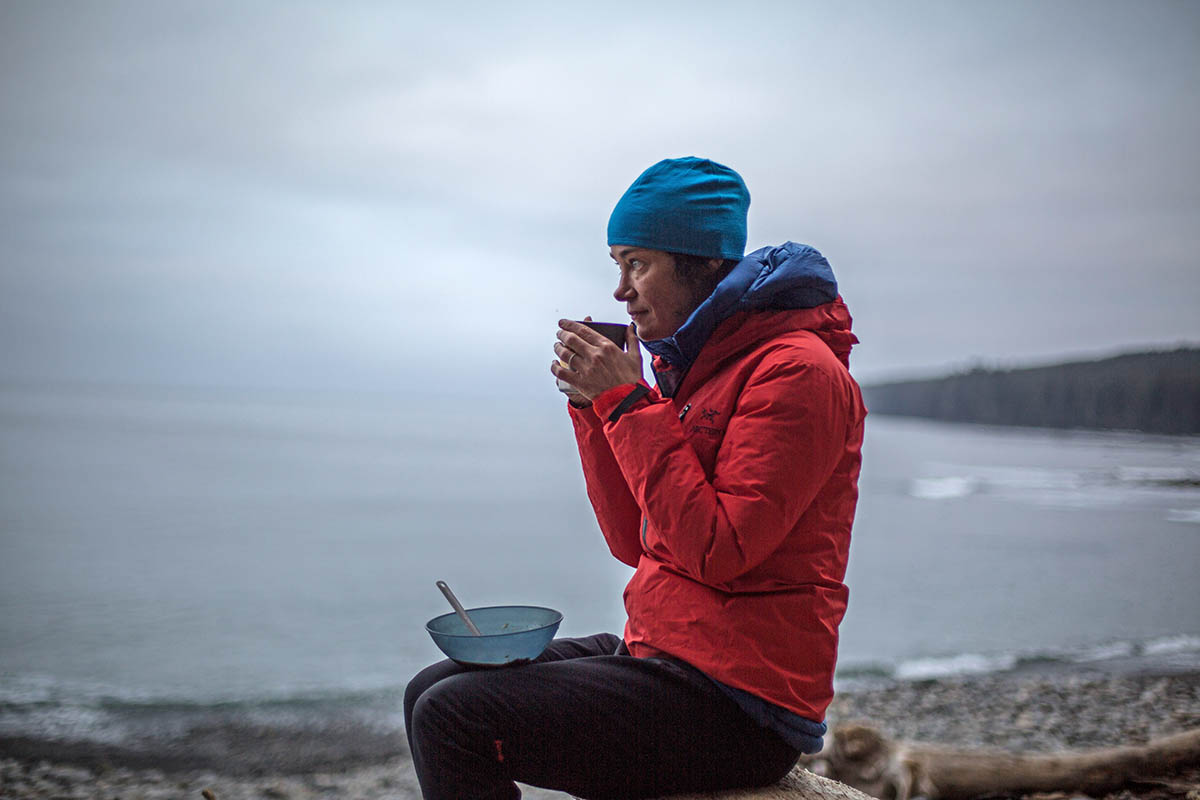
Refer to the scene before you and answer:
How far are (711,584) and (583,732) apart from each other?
0.38m

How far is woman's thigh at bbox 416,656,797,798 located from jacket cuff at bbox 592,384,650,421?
0.51 metres

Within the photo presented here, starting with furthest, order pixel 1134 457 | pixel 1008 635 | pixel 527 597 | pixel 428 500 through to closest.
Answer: pixel 1134 457 → pixel 428 500 → pixel 527 597 → pixel 1008 635

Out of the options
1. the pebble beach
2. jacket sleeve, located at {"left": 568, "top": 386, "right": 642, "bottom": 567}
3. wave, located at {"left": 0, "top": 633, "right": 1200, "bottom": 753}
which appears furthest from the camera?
wave, located at {"left": 0, "top": 633, "right": 1200, "bottom": 753}

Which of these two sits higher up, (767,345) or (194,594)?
(767,345)

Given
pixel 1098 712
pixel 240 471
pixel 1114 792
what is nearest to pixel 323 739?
pixel 1114 792

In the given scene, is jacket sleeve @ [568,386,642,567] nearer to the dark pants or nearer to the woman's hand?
the woman's hand

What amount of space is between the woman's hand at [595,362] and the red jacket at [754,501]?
0.04m

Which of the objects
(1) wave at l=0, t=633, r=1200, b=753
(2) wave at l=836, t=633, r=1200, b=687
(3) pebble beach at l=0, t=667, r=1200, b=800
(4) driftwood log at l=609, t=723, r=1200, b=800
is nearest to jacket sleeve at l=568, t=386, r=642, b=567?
(4) driftwood log at l=609, t=723, r=1200, b=800

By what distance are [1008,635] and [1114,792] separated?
24.5ft

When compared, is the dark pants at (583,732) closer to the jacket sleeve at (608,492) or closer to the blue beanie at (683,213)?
the jacket sleeve at (608,492)

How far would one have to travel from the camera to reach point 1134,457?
4403cm

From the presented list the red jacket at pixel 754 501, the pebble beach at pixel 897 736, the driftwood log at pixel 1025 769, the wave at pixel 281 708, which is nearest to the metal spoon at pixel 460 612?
the red jacket at pixel 754 501

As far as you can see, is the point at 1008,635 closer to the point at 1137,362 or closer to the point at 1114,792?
the point at 1114,792

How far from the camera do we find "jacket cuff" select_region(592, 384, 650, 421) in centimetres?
184
